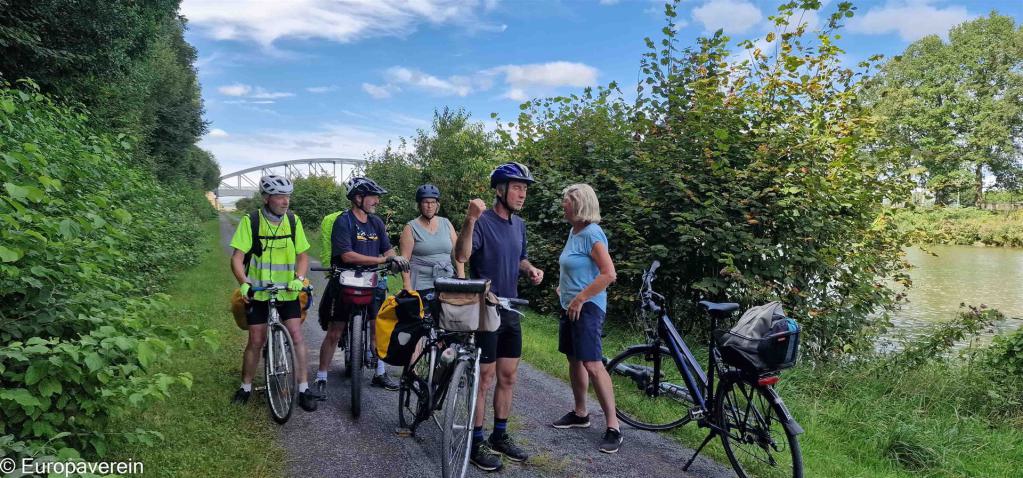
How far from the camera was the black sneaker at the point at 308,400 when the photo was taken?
470 centimetres

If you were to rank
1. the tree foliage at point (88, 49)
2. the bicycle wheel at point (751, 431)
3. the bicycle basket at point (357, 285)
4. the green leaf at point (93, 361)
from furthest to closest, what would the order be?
1. the tree foliage at point (88, 49)
2. the bicycle basket at point (357, 285)
3. the bicycle wheel at point (751, 431)
4. the green leaf at point (93, 361)

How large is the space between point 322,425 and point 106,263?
6.12 feet

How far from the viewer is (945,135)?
36344 mm

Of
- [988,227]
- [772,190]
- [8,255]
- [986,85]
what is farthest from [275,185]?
[986,85]

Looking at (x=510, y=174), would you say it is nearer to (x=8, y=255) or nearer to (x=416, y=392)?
(x=416, y=392)

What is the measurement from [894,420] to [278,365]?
17.2 feet

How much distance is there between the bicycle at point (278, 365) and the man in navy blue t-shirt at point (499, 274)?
1.56 metres

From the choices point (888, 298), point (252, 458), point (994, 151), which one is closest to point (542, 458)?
point (252, 458)

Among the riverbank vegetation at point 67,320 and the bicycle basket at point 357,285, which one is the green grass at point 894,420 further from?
the riverbank vegetation at point 67,320

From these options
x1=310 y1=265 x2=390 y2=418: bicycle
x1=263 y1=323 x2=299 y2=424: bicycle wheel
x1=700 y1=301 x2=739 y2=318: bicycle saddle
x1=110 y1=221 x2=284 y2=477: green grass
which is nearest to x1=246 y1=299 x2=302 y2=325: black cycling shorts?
x1=263 y1=323 x2=299 y2=424: bicycle wheel

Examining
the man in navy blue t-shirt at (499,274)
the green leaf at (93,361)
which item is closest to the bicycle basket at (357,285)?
the man in navy blue t-shirt at (499,274)

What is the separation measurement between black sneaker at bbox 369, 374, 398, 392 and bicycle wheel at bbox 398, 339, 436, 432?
1.05 m

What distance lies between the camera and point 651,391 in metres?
4.97

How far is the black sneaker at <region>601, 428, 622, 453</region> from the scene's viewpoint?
415 cm
